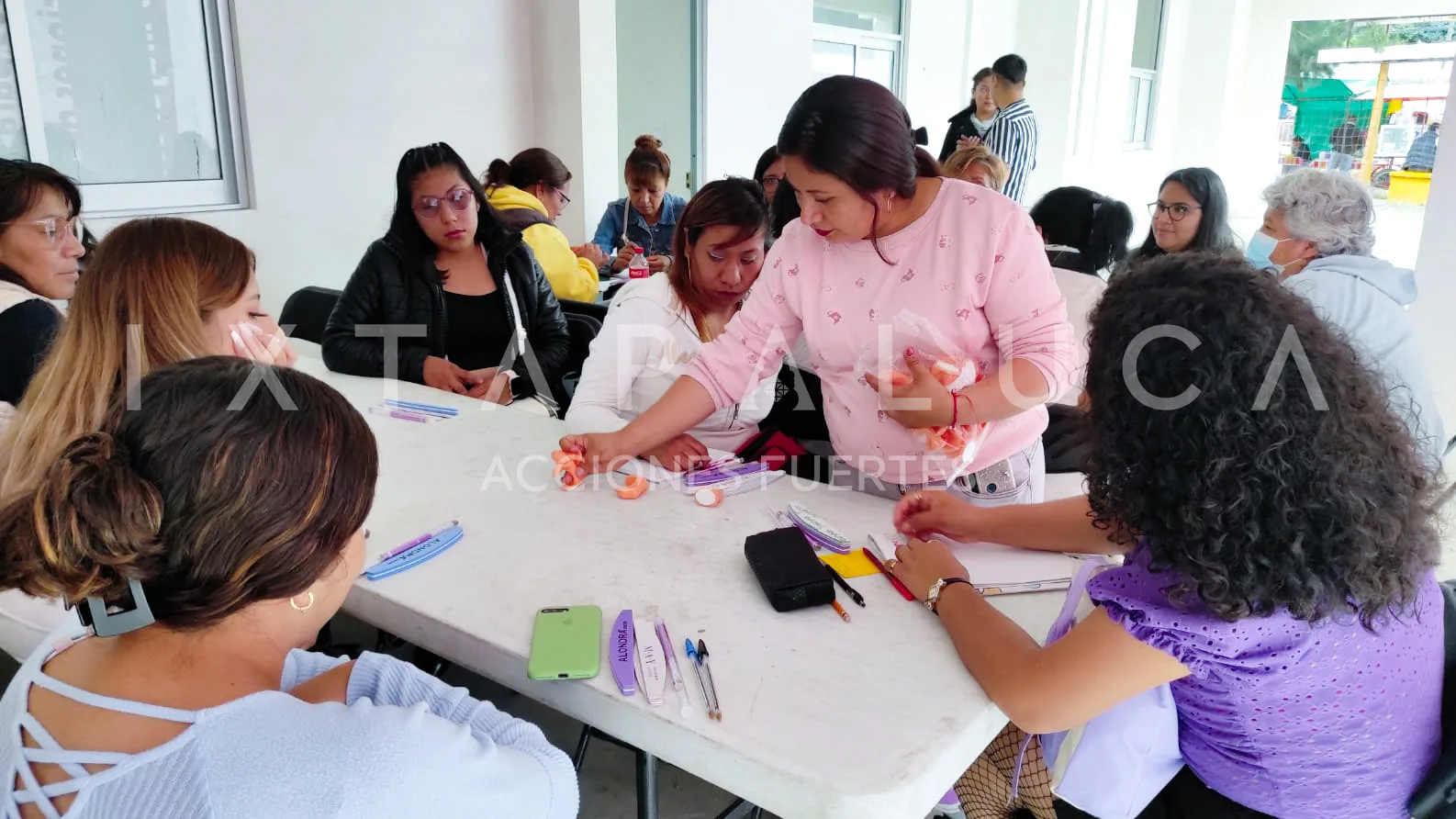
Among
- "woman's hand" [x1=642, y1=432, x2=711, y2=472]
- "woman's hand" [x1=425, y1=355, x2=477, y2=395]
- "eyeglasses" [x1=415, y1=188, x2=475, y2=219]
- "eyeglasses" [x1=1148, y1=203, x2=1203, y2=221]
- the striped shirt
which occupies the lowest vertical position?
"woman's hand" [x1=425, y1=355, x2=477, y2=395]

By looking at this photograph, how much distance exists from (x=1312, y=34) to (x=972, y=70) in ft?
17.7

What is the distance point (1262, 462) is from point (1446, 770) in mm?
447

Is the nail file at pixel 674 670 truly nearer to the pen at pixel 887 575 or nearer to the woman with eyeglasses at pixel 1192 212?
the pen at pixel 887 575

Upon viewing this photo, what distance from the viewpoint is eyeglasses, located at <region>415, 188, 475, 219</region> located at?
8.19ft

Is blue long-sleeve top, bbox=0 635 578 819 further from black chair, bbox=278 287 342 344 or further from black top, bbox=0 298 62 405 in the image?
black chair, bbox=278 287 342 344

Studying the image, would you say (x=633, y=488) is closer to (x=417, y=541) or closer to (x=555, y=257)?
(x=417, y=541)

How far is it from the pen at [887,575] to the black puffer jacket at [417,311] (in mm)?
1467

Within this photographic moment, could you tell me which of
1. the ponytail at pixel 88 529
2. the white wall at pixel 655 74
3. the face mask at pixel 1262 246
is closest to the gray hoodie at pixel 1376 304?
the face mask at pixel 1262 246

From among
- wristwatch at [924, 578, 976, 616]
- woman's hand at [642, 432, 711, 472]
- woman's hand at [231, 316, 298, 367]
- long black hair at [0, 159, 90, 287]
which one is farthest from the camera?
long black hair at [0, 159, 90, 287]

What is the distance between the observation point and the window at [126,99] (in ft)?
10.9

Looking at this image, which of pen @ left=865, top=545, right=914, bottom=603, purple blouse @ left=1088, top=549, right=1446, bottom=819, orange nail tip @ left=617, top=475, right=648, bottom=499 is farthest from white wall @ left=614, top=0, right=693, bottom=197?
purple blouse @ left=1088, top=549, right=1446, bottom=819

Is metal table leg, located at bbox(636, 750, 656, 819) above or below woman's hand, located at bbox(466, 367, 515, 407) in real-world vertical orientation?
below

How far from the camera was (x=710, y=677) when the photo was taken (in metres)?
0.97

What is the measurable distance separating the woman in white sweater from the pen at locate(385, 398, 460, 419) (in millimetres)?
274
